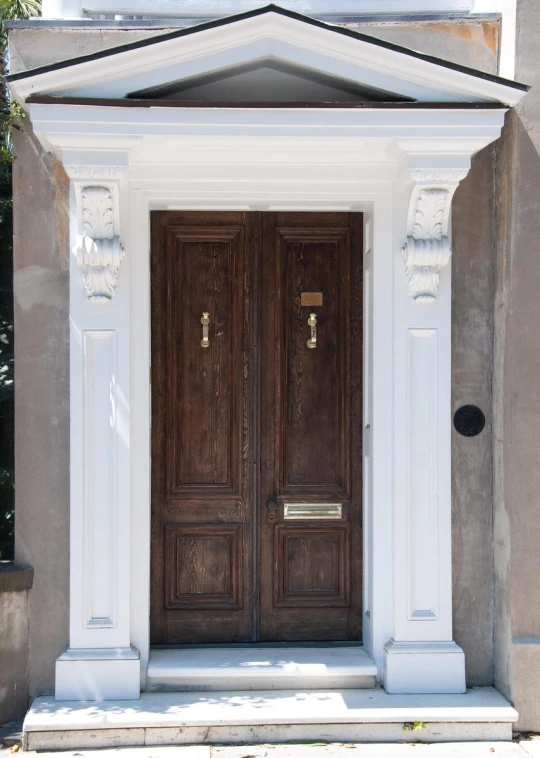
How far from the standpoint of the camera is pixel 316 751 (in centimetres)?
488

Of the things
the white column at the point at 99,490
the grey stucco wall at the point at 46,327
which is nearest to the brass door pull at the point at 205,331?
the white column at the point at 99,490

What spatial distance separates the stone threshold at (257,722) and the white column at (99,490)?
0.67ft

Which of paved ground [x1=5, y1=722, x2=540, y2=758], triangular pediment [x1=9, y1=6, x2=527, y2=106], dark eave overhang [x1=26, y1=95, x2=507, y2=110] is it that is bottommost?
paved ground [x1=5, y1=722, x2=540, y2=758]

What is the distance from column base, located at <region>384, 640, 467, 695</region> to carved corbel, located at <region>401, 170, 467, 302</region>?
2028mm

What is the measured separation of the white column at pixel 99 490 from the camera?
5.20m

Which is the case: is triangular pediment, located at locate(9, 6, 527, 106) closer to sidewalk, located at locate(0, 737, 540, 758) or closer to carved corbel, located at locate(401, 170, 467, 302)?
carved corbel, located at locate(401, 170, 467, 302)

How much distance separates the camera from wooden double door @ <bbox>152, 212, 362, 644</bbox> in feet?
18.8

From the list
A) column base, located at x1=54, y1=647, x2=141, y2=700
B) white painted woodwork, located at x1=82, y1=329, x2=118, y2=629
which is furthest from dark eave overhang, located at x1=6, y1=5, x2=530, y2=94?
column base, located at x1=54, y1=647, x2=141, y2=700

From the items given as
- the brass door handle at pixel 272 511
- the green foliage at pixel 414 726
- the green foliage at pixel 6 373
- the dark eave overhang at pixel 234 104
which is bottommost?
the green foliage at pixel 414 726

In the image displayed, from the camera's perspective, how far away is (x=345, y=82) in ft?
16.3

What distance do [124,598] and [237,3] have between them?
3.57 m

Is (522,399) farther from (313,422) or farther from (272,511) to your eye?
(272,511)

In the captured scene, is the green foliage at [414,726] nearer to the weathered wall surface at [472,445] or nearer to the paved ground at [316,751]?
the paved ground at [316,751]

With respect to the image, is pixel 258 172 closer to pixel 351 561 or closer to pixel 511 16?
pixel 511 16
